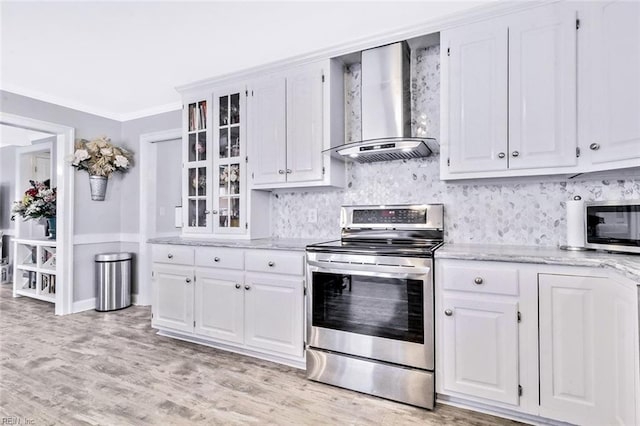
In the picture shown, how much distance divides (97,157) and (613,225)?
4.81 meters

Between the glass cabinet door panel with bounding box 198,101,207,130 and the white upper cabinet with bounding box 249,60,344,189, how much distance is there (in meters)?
0.55

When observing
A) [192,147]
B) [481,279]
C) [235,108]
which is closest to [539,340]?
[481,279]

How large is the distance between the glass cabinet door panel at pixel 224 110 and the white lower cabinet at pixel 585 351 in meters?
2.75

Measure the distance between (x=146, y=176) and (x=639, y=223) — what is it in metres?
4.64

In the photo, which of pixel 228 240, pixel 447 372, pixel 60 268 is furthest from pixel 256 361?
pixel 60 268

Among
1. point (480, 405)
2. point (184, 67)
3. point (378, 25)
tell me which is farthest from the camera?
point (184, 67)

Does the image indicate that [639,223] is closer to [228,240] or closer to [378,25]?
[378,25]

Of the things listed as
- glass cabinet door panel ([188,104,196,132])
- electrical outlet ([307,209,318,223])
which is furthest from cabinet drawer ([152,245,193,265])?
glass cabinet door panel ([188,104,196,132])

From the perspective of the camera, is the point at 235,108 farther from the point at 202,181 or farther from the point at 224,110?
the point at 202,181

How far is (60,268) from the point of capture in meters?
3.96

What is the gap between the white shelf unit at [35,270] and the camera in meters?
4.46

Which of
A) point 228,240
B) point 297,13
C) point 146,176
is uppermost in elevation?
point 297,13

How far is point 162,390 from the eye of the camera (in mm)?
2207

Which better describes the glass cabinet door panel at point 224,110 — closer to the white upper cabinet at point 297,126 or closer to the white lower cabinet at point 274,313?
the white upper cabinet at point 297,126
